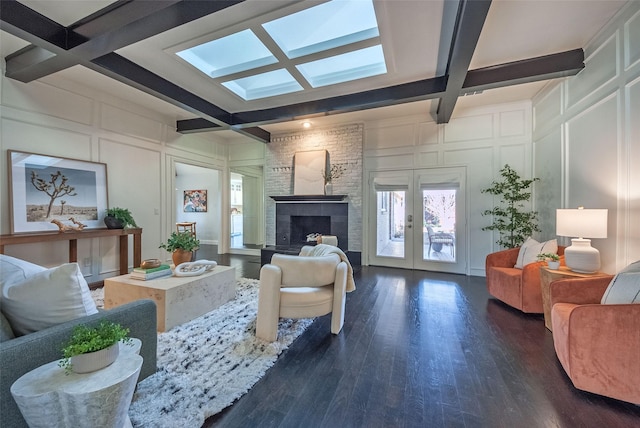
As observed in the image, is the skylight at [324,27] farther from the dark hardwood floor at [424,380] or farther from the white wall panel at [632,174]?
the dark hardwood floor at [424,380]

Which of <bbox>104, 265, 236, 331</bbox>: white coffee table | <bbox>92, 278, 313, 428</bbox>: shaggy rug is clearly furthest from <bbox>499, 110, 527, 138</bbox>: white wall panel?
<bbox>104, 265, 236, 331</bbox>: white coffee table

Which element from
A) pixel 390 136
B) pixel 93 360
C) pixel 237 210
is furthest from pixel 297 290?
pixel 237 210

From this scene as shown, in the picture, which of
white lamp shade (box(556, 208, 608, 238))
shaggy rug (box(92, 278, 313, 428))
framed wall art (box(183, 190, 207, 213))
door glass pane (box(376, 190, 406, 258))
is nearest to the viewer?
shaggy rug (box(92, 278, 313, 428))

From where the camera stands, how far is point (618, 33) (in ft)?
8.18

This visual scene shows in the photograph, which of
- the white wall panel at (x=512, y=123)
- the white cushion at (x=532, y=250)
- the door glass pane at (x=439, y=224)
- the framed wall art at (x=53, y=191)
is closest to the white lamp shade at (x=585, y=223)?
the white cushion at (x=532, y=250)

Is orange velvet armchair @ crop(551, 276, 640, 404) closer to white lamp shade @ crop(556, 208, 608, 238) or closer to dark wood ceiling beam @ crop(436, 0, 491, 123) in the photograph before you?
white lamp shade @ crop(556, 208, 608, 238)

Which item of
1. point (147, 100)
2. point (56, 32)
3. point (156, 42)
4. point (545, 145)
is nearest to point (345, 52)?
point (156, 42)

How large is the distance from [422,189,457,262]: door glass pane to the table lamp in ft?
7.66

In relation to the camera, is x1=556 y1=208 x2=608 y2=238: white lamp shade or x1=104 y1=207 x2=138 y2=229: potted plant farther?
x1=104 y1=207 x2=138 y2=229: potted plant

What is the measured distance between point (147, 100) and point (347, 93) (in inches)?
142

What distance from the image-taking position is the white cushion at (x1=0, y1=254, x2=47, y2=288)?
4.13 feet

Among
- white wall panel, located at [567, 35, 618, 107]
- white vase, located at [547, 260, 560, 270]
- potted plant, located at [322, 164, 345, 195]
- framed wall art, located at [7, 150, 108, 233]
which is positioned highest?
white wall panel, located at [567, 35, 618, 107]

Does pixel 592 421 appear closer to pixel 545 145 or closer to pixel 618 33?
pixel 618 33

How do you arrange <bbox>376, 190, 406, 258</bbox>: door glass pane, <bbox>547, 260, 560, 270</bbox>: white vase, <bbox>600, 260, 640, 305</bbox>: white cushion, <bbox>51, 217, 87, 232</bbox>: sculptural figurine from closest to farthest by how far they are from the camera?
<bbox>600, 260, 640, 305</bbox>: white cushion < <bbox>547, 260, 560, 270</bbox>: white vase < <bbox>51, 217, 87, 232</bbox>: sculptural figurine < <bbox>376, 190, 406, 258</bbox>: door glass pane
